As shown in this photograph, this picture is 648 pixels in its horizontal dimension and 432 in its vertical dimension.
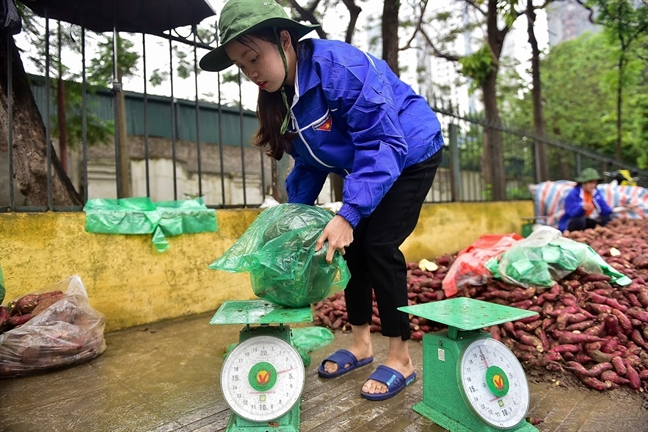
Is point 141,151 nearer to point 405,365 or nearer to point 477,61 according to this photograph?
point 477,61

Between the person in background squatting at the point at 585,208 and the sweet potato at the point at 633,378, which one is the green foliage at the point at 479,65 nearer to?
the person in background squatting at the point at 585,208

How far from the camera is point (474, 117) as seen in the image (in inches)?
236

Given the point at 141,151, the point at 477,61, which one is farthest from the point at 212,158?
the point at 477,61

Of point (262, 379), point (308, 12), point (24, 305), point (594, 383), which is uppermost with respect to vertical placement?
point (308, 12)

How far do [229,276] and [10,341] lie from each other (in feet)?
5.27

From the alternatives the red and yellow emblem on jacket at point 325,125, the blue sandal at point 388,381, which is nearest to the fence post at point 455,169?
the blue sandal at point 388,381

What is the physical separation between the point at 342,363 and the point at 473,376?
765 mm

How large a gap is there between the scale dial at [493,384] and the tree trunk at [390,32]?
447 centimetres

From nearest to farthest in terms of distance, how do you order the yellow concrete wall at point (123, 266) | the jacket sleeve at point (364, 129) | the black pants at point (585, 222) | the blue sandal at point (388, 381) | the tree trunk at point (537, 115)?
the jacket sleeve at point (364, 129) → the blue sandal at point (388, 381) → the yellow concrete wall at point (123, 266) → the black pants at point (585, 222) → the tree trunk at point (537, 115)

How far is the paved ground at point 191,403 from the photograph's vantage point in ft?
5.21

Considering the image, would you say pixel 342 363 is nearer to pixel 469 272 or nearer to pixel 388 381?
pixel 388 381

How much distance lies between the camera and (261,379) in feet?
4.74

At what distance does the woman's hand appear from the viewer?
1509mm

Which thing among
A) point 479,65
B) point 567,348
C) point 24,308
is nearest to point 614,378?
point 567,348
